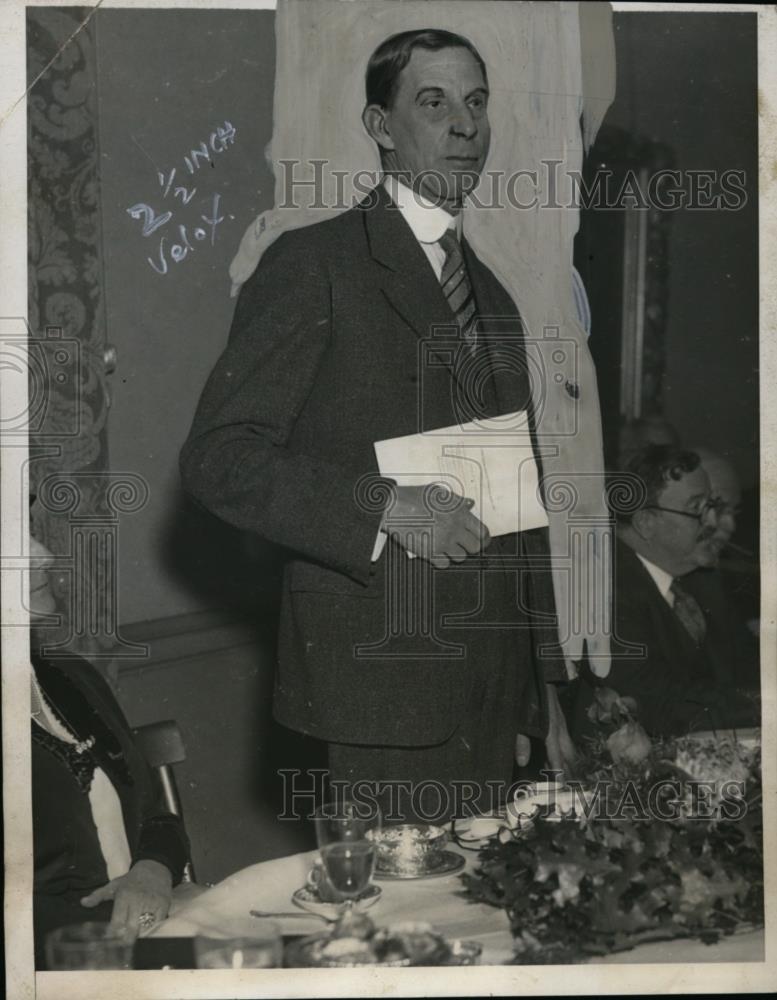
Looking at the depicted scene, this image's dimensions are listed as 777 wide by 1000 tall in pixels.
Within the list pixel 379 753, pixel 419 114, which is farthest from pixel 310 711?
pixel 419 114

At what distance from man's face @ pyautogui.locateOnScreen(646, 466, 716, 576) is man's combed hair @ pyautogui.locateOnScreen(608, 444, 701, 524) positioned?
0.02 meters

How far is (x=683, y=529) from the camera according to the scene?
91.0 inches

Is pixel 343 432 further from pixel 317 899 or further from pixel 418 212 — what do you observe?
pixel 317 899

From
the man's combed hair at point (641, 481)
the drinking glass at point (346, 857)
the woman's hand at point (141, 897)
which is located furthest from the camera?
the man's combed hair at point (641, 481)

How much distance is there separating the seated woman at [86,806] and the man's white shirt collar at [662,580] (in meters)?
0.91

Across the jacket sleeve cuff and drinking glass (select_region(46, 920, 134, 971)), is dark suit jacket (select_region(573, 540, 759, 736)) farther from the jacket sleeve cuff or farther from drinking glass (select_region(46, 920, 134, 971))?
drinking glass (select_region(46, 920, 134, 971))

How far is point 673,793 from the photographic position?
7.50ft

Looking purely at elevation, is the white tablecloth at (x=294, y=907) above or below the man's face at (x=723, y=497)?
below

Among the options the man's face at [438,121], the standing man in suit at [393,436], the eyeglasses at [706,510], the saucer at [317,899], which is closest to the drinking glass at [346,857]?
the saucer at [317,899]

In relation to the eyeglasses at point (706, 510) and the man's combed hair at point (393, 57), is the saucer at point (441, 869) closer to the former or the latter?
the eyeglasses at point (706, 510)

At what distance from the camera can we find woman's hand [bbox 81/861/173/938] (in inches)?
85.8

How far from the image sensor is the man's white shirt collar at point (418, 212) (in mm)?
2248

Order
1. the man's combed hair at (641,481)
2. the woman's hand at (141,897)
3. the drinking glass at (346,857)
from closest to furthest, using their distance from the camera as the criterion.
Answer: the drinking glass at (346,857), the woman's hand at (141,897), the man's combed hair at (641,481)

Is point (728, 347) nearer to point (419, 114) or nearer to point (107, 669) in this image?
point (419, 114)
